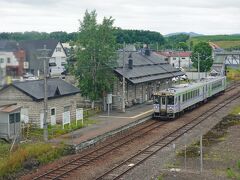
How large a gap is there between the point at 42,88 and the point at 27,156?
10062 millimetres

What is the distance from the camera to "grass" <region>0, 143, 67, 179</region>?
19380mm

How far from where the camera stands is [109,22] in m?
37.0

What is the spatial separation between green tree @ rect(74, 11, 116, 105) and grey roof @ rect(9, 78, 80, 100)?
3668 mm

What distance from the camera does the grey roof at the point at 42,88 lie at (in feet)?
95.3

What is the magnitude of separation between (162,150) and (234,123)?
10753mm

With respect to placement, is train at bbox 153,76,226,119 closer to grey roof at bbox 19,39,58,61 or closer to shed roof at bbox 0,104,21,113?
shed roof at bbox 0,104,21,113

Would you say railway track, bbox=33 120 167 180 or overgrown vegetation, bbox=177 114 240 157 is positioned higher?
overgrown vegetation, bbox=177 114 240 157

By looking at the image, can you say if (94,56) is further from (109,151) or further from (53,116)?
(109,151)

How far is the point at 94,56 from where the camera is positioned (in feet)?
121

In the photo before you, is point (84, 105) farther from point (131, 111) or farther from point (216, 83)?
point (216, 83)

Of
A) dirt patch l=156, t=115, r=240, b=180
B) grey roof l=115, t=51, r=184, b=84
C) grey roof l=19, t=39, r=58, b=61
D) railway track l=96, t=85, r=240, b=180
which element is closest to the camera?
dirt patch l=156, t=115, r=240, b=180

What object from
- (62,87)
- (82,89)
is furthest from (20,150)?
(82,89)

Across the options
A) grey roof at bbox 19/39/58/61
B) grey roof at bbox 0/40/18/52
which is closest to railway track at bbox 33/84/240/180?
grey roof at bbox 19/39/58/61

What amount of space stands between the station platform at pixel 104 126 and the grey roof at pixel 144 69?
2909mm
